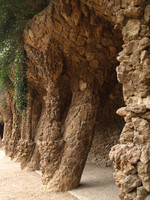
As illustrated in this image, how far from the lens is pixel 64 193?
5309 millimetres

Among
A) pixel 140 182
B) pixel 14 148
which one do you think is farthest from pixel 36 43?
pixel 14 148

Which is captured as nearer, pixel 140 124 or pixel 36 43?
pixel 140 124

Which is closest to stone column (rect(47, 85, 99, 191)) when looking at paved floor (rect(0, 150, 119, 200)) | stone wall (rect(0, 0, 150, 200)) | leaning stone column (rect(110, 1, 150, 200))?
stone wall (rect(0, 0, 150, 200))

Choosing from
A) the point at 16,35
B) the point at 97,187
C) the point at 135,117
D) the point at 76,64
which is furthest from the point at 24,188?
the point at 135,117

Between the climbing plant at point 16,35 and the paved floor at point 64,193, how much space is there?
231cm

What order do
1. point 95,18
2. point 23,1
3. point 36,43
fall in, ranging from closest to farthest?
point 95,18 → point 23,1 → point 36,43

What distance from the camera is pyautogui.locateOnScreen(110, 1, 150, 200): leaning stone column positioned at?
2494 millimetres

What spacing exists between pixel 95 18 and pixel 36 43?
192cm

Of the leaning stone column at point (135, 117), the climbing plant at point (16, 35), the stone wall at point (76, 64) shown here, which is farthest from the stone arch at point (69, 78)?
the leaning stone column at point (135, 117)

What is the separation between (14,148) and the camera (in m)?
12.4

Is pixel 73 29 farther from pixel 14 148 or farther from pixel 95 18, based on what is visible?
pixel 14 148

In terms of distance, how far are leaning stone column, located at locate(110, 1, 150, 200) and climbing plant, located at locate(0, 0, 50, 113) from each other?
344 centimetres

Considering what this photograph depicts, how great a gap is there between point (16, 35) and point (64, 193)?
425 cm

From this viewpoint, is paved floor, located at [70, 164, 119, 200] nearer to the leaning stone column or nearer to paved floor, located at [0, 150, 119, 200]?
paved floor, located at [0, 150, 119, 200]
